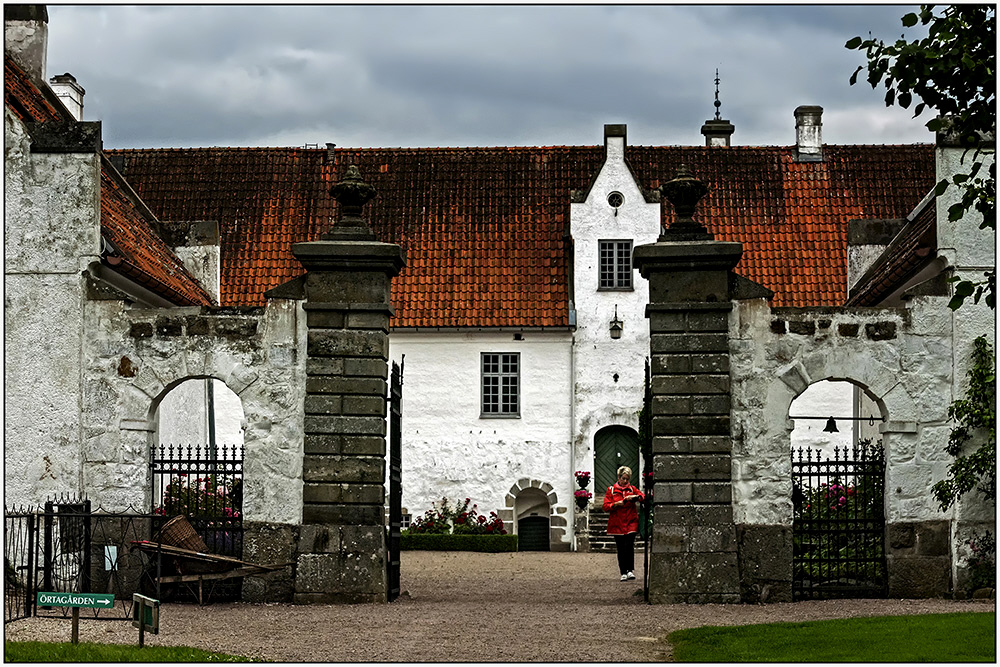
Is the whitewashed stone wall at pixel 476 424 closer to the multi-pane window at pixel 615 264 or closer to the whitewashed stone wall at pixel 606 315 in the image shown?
the whitewashed stone wall at pixel 606 315

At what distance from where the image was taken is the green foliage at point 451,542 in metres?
27.5

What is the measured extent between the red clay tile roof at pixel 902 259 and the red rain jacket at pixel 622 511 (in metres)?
4.15

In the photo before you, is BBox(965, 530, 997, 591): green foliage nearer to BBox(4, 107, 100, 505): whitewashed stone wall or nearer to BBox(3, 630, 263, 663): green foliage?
BBox(3, 630, 263, 663): green foliage

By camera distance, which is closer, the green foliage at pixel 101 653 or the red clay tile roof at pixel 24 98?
the green foliage at pixel 101 653

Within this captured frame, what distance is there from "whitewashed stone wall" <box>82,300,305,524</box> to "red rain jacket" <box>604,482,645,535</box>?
3974 millimetres

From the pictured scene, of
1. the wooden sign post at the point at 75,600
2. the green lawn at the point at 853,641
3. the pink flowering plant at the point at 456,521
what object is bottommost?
the green lawn at the point at 853,641

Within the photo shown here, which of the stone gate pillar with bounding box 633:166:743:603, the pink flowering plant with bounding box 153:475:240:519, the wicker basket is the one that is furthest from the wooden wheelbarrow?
the stone gate pillar with bounding box 633:166:743:603

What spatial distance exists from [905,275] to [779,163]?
53.3 feet

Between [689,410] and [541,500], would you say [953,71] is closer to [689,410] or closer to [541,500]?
[689,410]

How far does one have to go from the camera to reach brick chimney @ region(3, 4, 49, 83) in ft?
73.4

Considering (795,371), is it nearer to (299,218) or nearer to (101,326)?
(101,326)

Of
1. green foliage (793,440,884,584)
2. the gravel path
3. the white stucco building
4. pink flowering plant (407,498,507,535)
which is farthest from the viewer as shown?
pink flowering plant (407,498,507,535)

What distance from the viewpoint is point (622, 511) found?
54.6 feet

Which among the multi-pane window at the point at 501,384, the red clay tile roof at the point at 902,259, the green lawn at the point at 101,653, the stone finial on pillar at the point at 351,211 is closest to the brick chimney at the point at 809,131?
the multi-pane window at the point at 501,384
